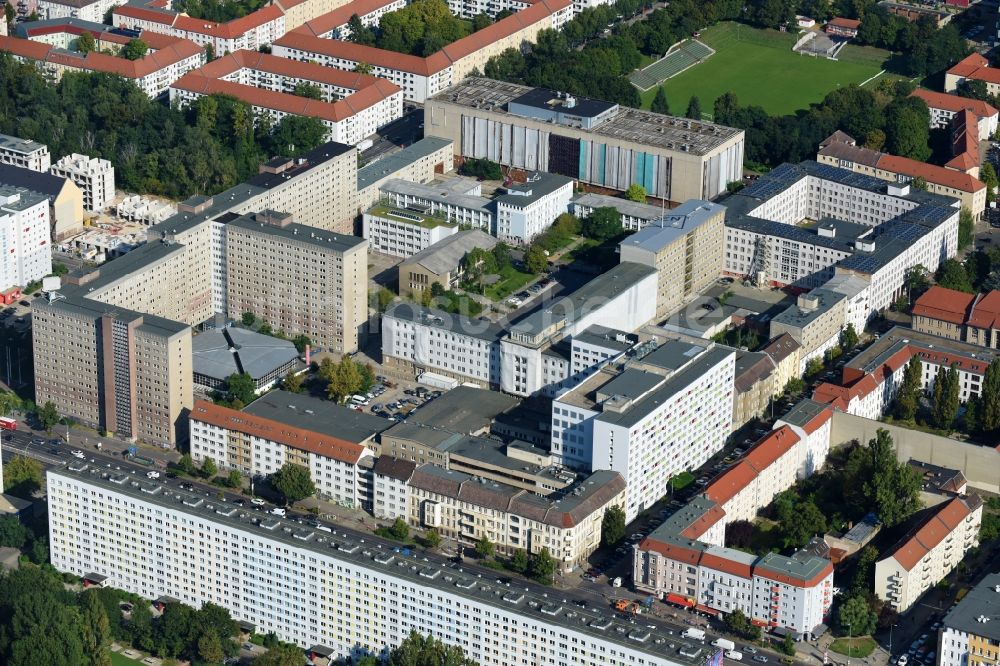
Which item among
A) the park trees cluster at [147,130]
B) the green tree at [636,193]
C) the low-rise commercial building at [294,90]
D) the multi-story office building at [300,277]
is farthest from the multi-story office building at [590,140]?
the multi-story office building at [300,277]

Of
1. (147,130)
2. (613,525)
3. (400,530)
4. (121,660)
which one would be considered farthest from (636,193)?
(121,660)

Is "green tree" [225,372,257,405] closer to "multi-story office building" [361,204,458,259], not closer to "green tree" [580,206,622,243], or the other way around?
"multi-story office building" [361,204,458,259]

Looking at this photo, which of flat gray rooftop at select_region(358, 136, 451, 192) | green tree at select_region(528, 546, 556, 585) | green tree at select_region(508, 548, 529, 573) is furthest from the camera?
flat gray rooftop at select_region(358, 136, 451, 192)

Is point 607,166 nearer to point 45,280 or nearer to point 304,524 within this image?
point 45,280

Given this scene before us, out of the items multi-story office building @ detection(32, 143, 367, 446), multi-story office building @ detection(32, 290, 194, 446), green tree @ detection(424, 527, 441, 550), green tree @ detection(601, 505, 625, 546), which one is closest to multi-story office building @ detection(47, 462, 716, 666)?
green tree @ detection(424, 527, 441, 550)

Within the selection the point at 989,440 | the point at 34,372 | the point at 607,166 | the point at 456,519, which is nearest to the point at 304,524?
the point at 456,519

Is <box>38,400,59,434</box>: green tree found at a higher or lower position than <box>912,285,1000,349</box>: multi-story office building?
lower

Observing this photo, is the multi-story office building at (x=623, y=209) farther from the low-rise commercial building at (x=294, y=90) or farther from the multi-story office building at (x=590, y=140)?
the low-rise commercial building at (x=294, y=90)
